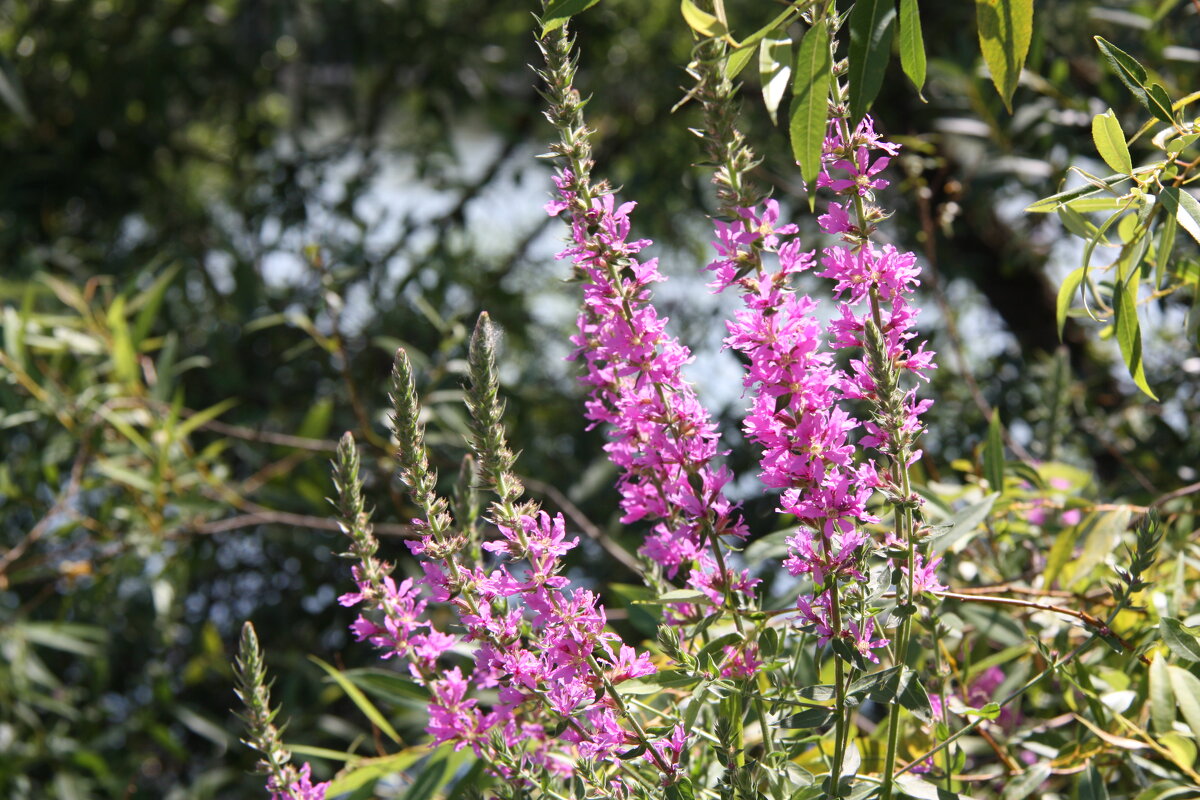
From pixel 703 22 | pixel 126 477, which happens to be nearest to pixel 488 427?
pixel 703 22

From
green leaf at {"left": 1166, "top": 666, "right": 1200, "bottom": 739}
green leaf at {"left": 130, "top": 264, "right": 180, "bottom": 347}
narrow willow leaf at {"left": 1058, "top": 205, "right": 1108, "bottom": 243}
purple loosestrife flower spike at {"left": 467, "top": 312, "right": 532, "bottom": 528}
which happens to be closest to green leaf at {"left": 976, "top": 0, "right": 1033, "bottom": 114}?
narrow willow leaf at {"left": 1058, "top": 205, "right": 1108, "bottom": 243}

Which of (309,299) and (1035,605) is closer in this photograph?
(1035,605)

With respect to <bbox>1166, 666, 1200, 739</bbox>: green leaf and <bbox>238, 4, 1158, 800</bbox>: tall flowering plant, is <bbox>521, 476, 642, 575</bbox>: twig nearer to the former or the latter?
<bbox>238, 4, 1158, 800</bbox>: tall flowering plant

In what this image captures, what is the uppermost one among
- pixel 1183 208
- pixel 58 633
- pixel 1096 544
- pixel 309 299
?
pixel 1183 208

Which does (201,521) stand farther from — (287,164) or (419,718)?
(287,164)

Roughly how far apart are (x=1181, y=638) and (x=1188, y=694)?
0.41 feet

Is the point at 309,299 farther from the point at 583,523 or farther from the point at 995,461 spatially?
the point at 995,461

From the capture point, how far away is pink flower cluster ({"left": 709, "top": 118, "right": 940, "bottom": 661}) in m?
0.48

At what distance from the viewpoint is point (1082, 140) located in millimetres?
1306

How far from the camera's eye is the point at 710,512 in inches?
21.0

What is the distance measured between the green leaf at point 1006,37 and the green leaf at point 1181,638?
0.92 feet

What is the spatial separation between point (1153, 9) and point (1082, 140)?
242 millimetres

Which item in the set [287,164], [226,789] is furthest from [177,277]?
[226,789]

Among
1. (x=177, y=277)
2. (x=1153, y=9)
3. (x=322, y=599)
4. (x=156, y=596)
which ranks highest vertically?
(x=1153, y=9)
